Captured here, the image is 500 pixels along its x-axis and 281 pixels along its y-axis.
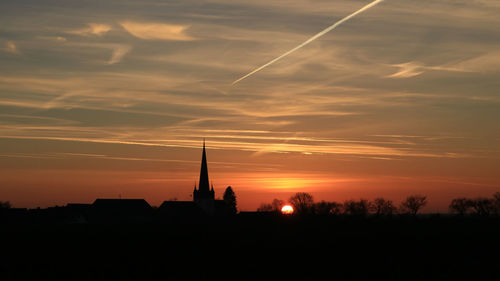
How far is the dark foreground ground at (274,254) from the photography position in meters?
39.8

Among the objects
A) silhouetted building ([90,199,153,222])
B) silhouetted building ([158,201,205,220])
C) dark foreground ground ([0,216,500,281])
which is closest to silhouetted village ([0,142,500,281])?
dark foreground ground ([0,216,500,281])

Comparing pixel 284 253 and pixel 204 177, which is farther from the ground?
pixel 204 177

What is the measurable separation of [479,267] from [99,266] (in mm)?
27289

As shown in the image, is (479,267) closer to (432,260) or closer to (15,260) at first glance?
(432,260)

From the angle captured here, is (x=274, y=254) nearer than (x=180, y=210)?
Yes

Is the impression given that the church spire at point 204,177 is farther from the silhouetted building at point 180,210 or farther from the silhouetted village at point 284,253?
the silhouetted village at point 284,253

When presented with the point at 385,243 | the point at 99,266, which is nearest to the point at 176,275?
the point at 99,266

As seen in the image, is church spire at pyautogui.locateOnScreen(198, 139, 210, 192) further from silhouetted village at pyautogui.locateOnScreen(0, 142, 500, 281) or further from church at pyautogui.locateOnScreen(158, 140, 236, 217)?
silhouetted village at pyautogui.locateOnScreen(0, 142, 500, 281)

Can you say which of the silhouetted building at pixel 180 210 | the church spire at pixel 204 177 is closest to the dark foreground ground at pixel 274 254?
the silhouetted building at pixel 180 210

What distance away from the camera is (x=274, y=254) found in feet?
162

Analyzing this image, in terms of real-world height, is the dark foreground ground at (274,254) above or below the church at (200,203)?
below

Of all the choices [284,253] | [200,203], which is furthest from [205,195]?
[284,253]

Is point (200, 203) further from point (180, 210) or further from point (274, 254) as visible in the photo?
point (274, 254)

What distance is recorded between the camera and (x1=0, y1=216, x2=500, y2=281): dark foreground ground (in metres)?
39.8
